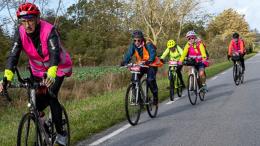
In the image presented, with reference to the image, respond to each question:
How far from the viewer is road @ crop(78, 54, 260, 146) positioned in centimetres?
741

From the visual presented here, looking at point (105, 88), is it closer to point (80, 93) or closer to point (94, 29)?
point (80, 93)

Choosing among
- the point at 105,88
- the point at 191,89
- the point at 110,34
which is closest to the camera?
the point at 191,89

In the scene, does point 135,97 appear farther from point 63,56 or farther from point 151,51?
point 63,56

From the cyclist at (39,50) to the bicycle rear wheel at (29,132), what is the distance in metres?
0.43

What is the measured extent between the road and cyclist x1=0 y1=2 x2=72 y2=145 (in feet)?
6.54

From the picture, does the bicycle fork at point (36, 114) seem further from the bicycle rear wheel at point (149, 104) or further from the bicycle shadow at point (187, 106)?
the bicycle shadow at point (187, 106)

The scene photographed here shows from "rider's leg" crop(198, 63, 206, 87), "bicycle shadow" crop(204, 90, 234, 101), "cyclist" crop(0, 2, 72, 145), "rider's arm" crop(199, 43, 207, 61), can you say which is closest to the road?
"rider's leg" crop(198, 63, 206, 87)

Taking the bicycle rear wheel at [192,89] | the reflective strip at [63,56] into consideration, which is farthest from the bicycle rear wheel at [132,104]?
the reflective strip at [63,56]

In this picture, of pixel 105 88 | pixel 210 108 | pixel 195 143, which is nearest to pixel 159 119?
pixel 210 108

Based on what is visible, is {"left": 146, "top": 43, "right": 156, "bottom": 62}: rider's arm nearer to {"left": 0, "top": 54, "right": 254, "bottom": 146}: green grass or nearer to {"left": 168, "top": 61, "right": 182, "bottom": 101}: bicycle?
{"left": 0, "top": 54, "right": 254, "bottom": 146}: green grass

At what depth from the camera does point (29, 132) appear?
5234 millimetres

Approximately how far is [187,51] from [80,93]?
7970 mm

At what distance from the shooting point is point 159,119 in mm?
9992

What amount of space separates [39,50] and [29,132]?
3.29ft
